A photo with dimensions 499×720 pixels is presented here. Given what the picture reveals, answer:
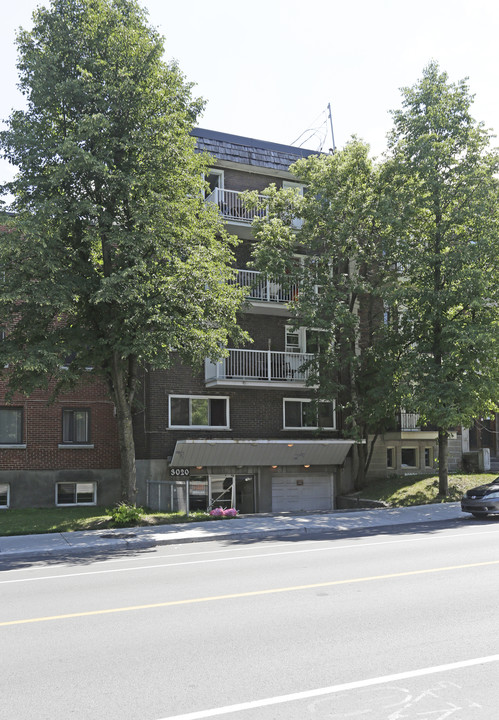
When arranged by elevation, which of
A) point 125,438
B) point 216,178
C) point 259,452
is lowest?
point 259,452

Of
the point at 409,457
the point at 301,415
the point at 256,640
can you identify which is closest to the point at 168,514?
the point at 301,415

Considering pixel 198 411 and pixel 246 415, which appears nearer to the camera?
pixel 198 411

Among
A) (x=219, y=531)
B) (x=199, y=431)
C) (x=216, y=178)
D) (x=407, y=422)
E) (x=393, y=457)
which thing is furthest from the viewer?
(x=393, y=457)

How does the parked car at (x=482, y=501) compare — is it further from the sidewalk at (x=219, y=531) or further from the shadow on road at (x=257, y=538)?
the sidewalk at (x=219, y=531)

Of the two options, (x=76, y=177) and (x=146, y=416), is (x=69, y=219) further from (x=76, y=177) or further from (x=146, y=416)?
(x=146, y=416)

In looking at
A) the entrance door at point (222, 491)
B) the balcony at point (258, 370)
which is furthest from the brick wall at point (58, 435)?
the balcony at point (258, 370)

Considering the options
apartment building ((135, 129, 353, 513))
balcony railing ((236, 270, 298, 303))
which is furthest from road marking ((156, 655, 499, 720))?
balcony railing ((236, 270, 298, 303))

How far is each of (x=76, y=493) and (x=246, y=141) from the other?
53.4 feet

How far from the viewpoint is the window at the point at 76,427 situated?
2519 cm

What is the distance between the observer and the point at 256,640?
249 inches

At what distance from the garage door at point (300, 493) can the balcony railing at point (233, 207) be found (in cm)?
1070

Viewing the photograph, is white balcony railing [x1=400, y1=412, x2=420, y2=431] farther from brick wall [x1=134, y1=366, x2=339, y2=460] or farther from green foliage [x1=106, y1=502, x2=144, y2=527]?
green foliage [x1=106, y1=502, x2=144, y2=527]

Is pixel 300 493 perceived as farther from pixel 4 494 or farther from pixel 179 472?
pixel 4 494

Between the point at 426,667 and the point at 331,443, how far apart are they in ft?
66.7
